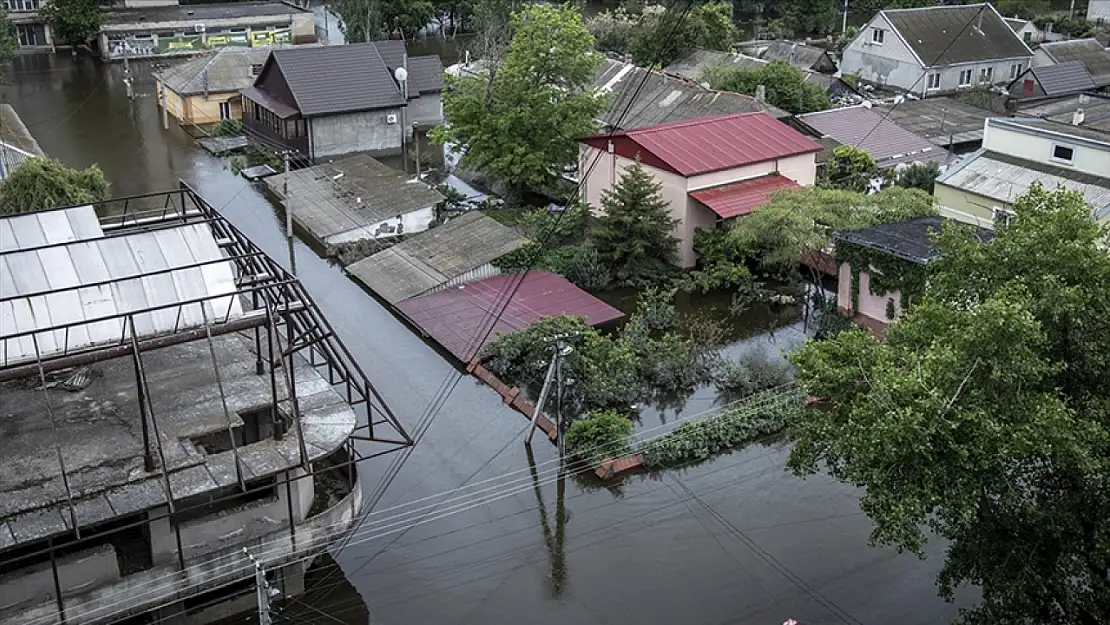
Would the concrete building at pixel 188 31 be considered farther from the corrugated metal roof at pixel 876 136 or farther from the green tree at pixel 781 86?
the corrugated metal roof at pixel 876 136

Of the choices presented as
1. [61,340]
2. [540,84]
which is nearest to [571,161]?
[540,84]

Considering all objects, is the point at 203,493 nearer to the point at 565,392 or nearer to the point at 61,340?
the point at 61,340

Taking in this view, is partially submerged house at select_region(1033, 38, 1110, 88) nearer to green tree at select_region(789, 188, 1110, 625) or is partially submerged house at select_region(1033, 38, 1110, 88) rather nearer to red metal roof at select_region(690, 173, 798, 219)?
red metal roof at select_region(690, 173, 798, 219)

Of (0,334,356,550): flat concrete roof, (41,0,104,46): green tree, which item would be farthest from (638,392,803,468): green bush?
(41,0,104,46): green tree

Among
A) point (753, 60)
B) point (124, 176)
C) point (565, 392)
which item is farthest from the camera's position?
point (753, 60)

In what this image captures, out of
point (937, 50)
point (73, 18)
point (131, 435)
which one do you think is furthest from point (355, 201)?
point (73, 18)

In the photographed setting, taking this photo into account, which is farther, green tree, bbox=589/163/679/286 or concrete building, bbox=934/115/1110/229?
green tree, bbox=589/163/679/286
